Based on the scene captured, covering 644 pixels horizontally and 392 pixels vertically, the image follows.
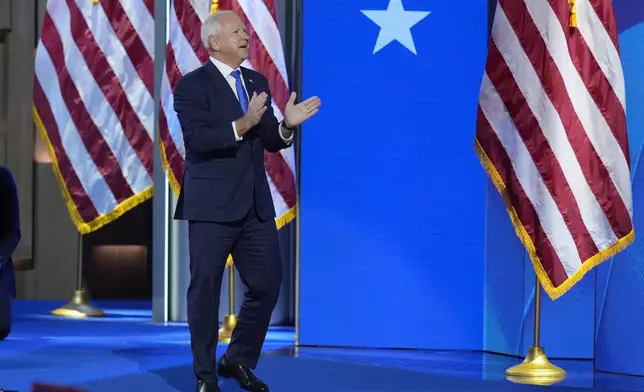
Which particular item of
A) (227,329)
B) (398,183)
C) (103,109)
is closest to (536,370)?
(398,183)

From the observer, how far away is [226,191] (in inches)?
172

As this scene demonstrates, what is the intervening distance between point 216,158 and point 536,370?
1838 mm

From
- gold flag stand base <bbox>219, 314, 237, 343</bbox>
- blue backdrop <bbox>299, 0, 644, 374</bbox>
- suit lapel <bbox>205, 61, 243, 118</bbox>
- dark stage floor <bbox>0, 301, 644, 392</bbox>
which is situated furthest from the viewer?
gold flag stand base <bbox>219, 314, 237, 343</bbox>

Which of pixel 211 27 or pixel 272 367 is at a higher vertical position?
pixel 211 27

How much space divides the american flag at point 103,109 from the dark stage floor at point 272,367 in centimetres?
129

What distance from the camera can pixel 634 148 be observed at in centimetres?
545

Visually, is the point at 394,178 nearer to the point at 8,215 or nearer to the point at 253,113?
the point at 8,215

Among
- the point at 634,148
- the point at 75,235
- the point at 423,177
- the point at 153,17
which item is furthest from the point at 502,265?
the point at 75,235

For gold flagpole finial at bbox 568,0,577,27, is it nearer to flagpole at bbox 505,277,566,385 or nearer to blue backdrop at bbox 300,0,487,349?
blue backdrop at bbox 300,0,487,349

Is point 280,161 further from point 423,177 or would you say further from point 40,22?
point 40,22

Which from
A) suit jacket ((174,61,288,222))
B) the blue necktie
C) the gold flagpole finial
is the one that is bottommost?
suit jacket ((174,61,288,222))

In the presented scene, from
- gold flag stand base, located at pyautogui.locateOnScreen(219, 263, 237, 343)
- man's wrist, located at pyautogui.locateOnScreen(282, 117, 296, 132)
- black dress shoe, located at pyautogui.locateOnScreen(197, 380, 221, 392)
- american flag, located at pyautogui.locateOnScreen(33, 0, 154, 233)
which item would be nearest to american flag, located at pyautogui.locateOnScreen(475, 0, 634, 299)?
man's wrist, located at pyautogui.locateOnScreen(282, 117, 296, 132)

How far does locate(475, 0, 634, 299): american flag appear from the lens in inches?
205

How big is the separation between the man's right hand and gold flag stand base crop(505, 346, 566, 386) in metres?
1.76
